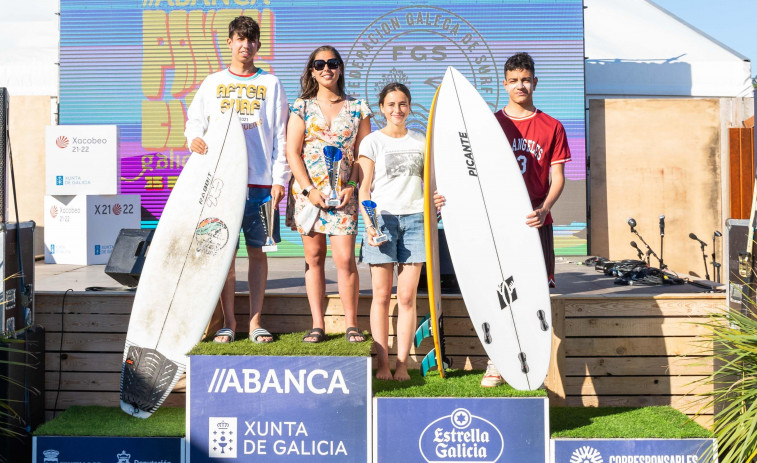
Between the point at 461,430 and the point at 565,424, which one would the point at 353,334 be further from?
the point at 565,424

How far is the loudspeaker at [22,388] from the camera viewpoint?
299cm

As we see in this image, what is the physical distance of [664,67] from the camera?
9602mm

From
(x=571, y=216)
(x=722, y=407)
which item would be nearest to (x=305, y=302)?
(x=722, y=407)

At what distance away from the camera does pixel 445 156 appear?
123 inches

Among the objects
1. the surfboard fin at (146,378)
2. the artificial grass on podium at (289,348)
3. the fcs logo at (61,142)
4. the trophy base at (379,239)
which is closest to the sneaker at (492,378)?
the artificial grass on podium at (289,348)

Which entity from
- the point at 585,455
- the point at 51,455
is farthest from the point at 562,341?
the point at 51,455

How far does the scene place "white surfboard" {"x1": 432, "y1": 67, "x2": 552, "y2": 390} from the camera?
3.04 metres

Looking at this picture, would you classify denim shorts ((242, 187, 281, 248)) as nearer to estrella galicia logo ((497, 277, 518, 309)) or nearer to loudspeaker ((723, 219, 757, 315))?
estrella galicia logo ((497, 277, 518, 309))

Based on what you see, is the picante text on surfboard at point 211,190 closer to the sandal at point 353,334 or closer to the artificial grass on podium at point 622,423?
the sandal at point 353,334

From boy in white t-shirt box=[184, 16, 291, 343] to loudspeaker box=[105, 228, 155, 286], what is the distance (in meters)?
0.96

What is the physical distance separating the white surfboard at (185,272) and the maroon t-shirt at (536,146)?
3.87 ft

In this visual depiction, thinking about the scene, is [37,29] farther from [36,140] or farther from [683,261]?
[683,261]

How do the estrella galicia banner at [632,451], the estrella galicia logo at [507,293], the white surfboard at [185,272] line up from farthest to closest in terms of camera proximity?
the white surfboard at [185,272], the estrella galicia logo at [507,293], the estrella galicia banner at [632,451]

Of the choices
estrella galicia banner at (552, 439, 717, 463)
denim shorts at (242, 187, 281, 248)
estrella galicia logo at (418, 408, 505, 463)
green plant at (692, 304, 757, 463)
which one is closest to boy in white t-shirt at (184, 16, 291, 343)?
denim shorts at (242, 187, 281, 248)
